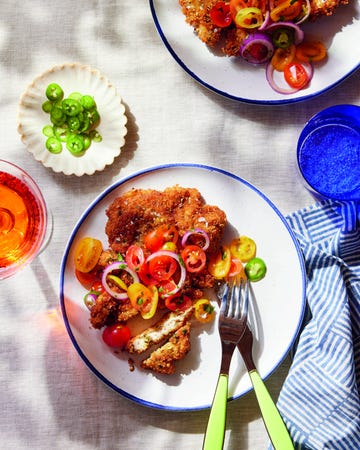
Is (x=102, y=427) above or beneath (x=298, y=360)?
beneath

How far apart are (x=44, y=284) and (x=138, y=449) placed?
0.75 meters

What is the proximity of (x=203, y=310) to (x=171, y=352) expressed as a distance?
198 millimetres

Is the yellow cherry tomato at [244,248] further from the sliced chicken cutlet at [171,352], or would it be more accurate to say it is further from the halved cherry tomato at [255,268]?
the sliced chicken cutlet at [171,352]

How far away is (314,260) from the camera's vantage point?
2.46 metres

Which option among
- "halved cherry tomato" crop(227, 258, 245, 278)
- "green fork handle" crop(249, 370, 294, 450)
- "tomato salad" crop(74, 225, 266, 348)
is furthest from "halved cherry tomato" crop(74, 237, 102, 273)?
"green fork handle" crop(249, 370, 294, 450)

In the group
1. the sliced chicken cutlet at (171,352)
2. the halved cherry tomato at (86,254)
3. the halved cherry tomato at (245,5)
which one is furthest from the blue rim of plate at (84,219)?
the halved cherry tomato at (245,5)

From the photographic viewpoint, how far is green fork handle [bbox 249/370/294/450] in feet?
7.54

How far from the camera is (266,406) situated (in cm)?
233

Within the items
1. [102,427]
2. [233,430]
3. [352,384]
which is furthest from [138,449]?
[352,384]

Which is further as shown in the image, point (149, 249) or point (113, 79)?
point (113, 79)

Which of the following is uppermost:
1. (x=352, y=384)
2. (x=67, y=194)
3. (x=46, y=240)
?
(x=67, y=194)

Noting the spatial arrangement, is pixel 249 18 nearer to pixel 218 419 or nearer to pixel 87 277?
pixel 87 277

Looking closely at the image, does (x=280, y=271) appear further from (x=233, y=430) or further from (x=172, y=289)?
(x=233, y=430)

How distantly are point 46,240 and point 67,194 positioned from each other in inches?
7.9
